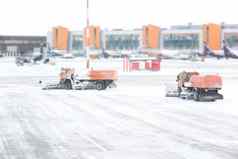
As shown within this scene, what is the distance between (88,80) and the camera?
35844 millimetres

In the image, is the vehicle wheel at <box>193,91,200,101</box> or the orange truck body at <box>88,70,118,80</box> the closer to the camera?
the vehicle wheel at <box>193,91,200,101</box>

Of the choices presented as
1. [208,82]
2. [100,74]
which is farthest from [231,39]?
[208,82]

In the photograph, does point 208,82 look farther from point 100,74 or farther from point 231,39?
point 231,39

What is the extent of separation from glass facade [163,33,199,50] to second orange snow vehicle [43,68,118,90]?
110722mm

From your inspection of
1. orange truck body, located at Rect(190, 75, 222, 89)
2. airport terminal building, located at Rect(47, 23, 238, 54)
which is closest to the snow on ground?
orange truck body, located at Rect(190, 75, 222, 89)

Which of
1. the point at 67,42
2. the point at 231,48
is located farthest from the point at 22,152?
the point at 67,42

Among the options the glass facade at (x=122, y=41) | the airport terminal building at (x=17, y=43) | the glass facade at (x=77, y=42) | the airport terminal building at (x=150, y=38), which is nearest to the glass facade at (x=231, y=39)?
the airport terminal building at (x=150, y=38)

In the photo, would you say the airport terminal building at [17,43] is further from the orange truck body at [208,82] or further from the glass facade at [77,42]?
the orange truck body at [208,82]

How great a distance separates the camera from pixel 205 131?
17234 millimetres

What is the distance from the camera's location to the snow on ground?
13.5 m

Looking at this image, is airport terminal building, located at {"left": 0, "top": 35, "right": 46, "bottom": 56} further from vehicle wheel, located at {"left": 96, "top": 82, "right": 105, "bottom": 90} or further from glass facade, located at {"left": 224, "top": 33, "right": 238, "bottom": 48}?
vehicle wheel, located at {"left": 96, "top": 82, "right": 105, "bottom": 90}

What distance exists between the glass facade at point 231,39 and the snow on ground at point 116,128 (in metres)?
106

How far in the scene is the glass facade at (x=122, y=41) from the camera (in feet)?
529

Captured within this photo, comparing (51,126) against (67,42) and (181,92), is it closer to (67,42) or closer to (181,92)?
(181,92)
